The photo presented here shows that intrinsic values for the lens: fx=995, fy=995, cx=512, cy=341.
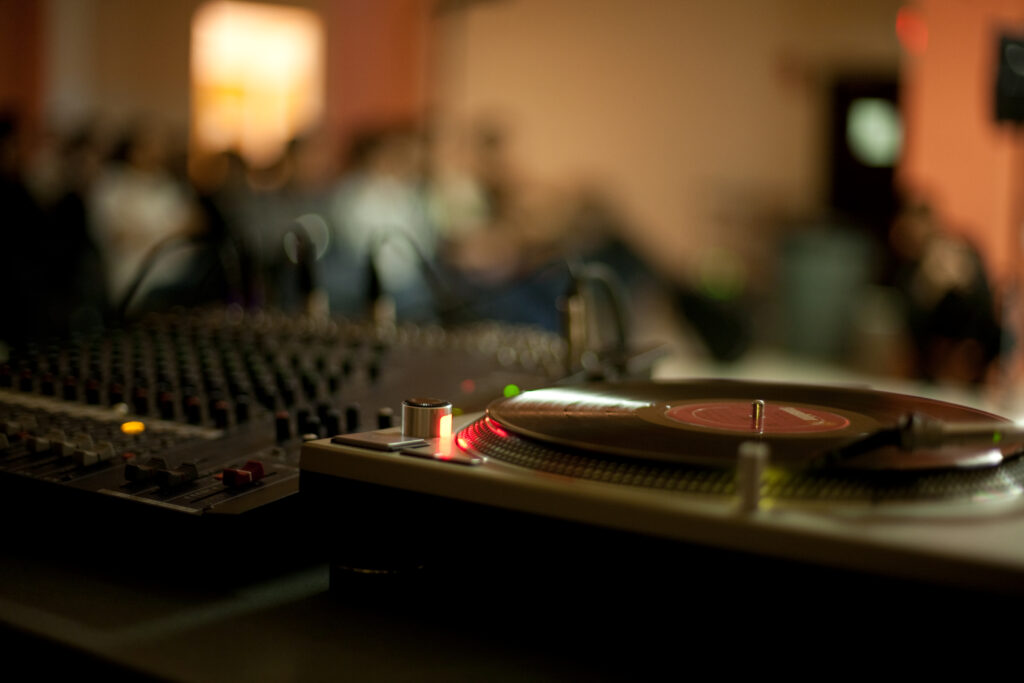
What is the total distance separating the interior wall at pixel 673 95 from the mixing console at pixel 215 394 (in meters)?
7.20

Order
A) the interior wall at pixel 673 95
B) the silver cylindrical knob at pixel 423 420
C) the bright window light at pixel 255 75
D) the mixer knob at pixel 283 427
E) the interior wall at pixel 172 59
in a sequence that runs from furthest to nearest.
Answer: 1. the interior wall at pixel 673 95
2. the bright window light at pixel 255 75
3. the interior wall at pixel 172 59
4. the mixer knob at pixel 283 427
5. the silver cylindrical knob at pixel 423 420

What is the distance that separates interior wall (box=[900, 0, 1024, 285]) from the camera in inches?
227

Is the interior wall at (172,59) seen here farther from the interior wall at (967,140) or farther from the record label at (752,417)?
the record label at (752,417)

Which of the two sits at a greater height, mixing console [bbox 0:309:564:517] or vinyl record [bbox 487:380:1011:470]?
vinyl record [bbox 487:380:1011:470]

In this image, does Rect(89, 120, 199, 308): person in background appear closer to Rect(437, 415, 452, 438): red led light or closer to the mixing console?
the mixing console

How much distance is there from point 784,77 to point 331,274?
192 inches

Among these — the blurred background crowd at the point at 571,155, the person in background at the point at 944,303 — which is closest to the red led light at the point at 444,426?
the blurred background crowd at the point at 571,155

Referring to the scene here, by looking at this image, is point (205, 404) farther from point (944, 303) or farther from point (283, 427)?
point (944, 303)

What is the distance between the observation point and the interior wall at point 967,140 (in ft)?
18.9

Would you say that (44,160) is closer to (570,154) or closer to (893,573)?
(570,154)

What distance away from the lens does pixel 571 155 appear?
896cm

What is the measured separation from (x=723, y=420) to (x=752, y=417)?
21 mm

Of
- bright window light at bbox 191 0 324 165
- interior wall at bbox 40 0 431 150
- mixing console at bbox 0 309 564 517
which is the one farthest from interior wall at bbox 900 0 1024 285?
mixing console at bbox 0 309 564 517

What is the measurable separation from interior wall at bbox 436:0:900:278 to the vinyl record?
24.8 ft
